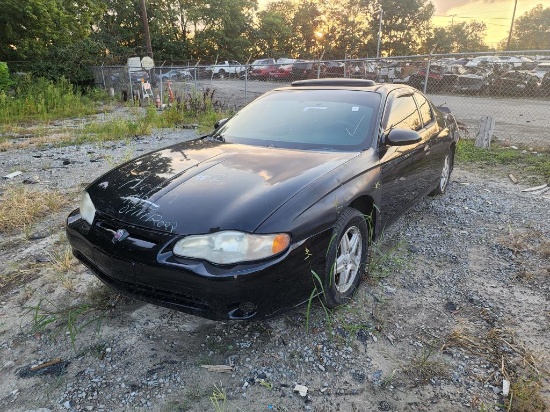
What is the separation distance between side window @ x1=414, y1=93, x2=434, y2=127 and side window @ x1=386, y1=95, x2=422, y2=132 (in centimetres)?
16

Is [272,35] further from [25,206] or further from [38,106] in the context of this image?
[25,206]

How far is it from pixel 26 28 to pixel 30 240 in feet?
82.6

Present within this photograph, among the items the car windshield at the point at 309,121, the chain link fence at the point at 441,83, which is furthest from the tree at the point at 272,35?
the car windshield at the point at 309,121

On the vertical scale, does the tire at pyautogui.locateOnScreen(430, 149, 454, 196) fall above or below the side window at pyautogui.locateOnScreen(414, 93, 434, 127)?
below

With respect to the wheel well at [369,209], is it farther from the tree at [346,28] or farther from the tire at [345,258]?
the tree at [346,28]

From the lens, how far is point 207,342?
2.42 meters

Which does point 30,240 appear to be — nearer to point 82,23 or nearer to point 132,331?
point 132,331

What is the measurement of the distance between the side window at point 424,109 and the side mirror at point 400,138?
4.00 feet

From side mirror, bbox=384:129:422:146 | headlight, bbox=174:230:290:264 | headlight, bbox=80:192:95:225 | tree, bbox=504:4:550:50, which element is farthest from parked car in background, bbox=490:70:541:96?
tree, bbox=504:4:550:50

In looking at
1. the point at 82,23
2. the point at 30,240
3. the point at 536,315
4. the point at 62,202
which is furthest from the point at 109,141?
the point at 82,23

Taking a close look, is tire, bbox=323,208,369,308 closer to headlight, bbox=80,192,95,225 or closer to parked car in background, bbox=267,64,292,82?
headlight, bbox=80,192,95,225

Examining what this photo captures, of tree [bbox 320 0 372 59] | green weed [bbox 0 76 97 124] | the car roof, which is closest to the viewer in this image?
the car roof

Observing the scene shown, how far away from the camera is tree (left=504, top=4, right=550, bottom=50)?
2194 inches

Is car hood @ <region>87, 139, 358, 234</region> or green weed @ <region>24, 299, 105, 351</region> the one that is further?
green weed @ <region>24, 299, 105, 351</region>
